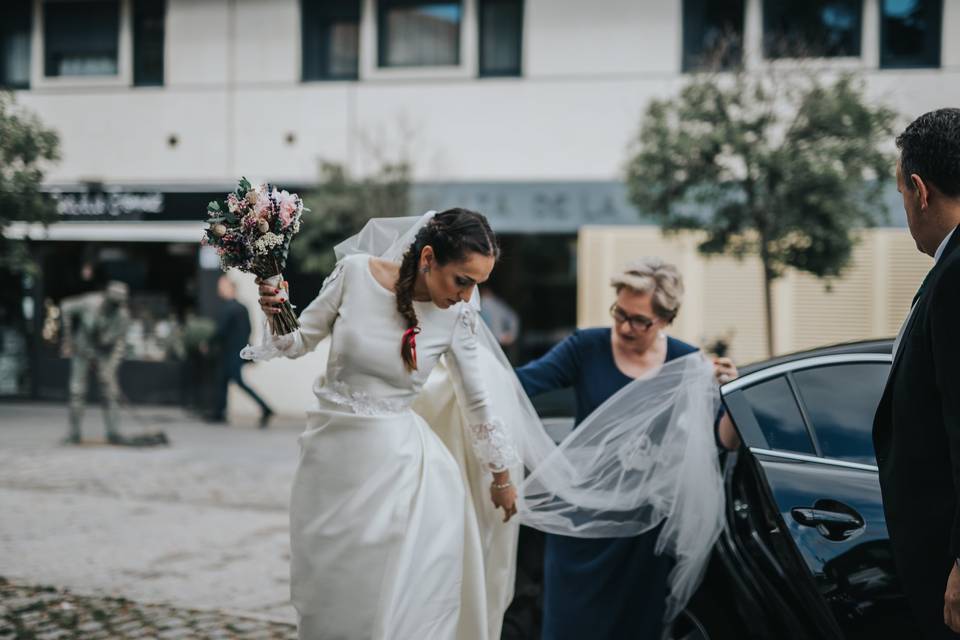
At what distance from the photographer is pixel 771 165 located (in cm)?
937

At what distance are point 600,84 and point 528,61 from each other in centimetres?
107

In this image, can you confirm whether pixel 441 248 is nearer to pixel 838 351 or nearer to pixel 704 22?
pixel 838 351

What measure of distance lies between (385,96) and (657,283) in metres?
10.8

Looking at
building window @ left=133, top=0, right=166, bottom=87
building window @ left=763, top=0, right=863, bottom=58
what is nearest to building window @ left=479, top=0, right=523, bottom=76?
building window @ left=763, top=0, right=863, bottom=58

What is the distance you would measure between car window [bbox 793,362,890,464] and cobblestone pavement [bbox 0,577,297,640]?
2.74m

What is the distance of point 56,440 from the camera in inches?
452

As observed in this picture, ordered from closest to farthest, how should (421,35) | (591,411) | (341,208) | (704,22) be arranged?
(591,411) < (341,208) < (704,22) < (421,35)

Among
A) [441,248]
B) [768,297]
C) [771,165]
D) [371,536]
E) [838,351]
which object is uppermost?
[771,165]

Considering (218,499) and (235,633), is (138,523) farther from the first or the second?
(235,633)

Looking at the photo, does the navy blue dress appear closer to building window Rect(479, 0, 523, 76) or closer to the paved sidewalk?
the paved sidewalk

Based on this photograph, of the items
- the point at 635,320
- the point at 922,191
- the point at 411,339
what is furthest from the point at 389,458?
the point at 922,191

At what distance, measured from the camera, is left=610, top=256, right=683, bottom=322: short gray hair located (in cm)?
390

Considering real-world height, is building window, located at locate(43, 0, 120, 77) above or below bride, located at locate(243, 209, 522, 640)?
above

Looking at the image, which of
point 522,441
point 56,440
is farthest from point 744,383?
point 56,440
